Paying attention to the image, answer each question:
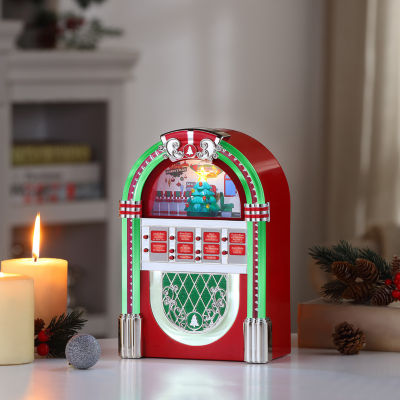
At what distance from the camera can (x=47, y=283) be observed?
121 centimetres

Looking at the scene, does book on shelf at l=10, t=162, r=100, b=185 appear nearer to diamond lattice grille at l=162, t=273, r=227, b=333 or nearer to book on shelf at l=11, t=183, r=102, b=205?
book on shelf at l=11, t=183, r=102, b=205

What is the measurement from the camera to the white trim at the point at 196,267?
1.16m

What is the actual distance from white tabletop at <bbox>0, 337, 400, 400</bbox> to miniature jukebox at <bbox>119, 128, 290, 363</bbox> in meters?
0.03

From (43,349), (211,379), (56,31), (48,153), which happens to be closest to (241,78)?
(56,31)

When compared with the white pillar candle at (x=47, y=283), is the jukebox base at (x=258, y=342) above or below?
below

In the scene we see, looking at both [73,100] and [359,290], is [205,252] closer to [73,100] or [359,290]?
[359,290]

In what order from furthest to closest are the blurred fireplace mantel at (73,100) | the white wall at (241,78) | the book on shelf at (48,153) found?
1. the white wall at (241,78)
2. the book on shelf at (48,153)
3. the blurred fireplace mantel at (73,100)

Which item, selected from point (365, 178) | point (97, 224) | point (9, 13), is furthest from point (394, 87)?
point (9, 13)

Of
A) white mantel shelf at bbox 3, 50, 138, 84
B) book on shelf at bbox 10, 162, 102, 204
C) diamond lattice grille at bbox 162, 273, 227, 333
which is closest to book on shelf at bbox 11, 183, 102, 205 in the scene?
book on shelf at bbox 10, 162, 102, 204

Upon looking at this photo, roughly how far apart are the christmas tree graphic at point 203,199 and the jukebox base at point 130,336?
0.57ft

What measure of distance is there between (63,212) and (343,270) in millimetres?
2086

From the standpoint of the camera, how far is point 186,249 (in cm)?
118

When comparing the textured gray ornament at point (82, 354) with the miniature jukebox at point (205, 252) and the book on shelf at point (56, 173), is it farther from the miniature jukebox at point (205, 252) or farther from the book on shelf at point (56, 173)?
the book on shelf at point (56, 173)

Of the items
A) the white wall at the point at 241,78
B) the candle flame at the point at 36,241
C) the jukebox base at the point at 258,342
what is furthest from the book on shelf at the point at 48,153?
the jukebox base at the point at 258,342
